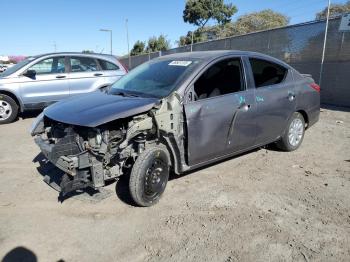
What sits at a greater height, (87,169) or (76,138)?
(76,138)

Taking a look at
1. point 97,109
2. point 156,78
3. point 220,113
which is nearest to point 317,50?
point 220,113

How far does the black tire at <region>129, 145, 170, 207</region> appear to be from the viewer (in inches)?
143

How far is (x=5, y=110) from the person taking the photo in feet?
27.6

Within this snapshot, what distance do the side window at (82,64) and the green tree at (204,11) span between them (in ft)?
134

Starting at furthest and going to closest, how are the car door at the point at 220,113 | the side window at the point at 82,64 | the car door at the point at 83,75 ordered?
the side window at the point at 82,64 < the car door at the point at 83,75 < the car door at the point at 220,113

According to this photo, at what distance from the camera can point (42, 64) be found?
8750mm

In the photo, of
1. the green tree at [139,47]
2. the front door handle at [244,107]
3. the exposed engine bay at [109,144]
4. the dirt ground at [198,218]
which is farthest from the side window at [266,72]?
the green tree at [139,47]

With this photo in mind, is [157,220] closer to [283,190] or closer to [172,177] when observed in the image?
[172,177]

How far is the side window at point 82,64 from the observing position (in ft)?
29.8

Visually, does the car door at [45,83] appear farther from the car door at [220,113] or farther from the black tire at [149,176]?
the black tire at [149,176]

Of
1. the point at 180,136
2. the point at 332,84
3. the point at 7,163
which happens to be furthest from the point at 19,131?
the point at 332,84

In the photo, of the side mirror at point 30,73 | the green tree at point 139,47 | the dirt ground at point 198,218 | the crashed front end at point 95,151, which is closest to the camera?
the dirt ground at point 198,218

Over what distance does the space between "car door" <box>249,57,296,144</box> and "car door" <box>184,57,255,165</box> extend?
223 millimetres

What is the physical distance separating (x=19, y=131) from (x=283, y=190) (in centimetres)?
586
